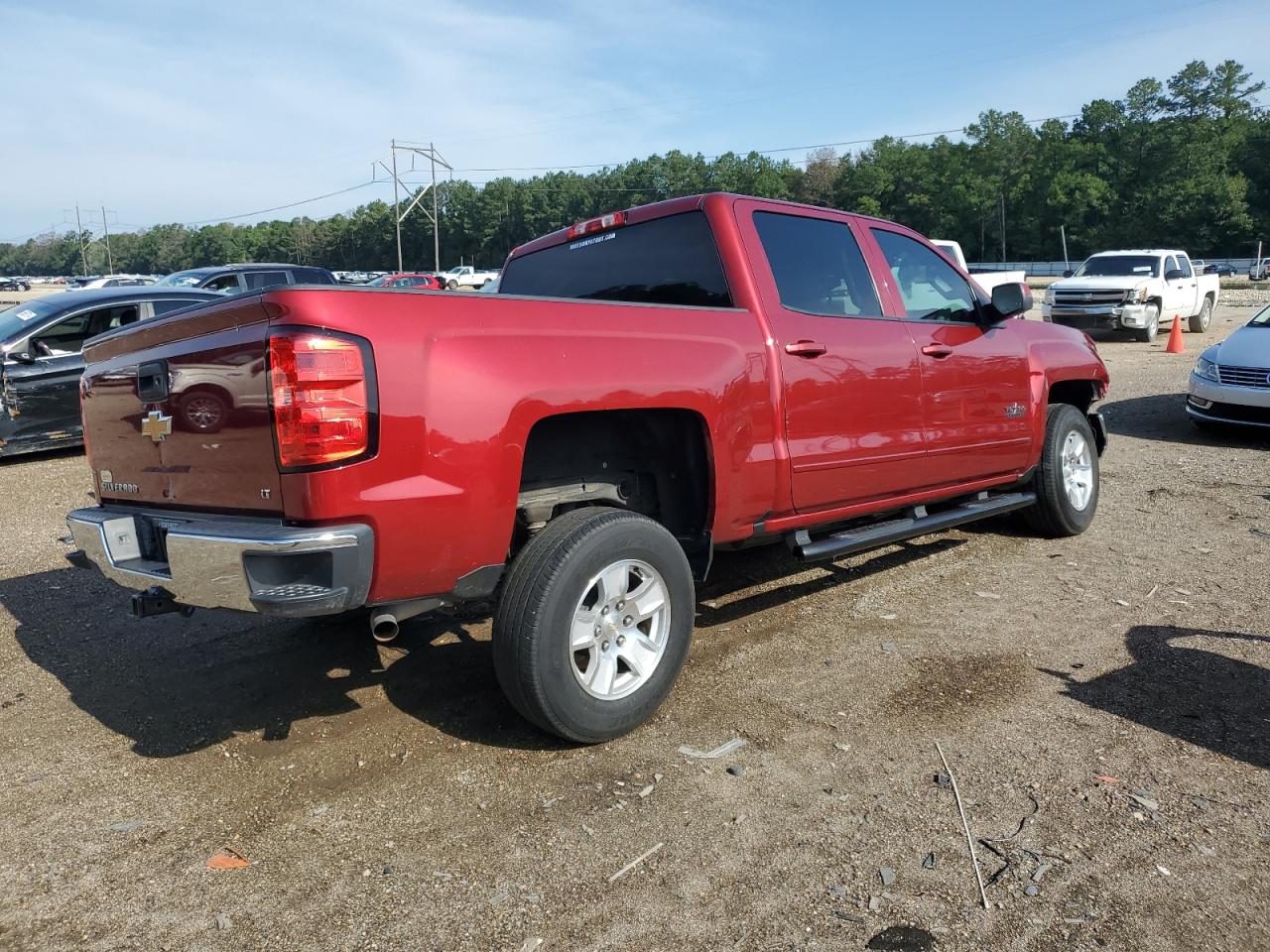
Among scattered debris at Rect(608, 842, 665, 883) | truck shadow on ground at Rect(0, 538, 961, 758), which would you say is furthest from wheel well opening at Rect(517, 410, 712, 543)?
scattered debris at Rect(608, 842, 665, 883)

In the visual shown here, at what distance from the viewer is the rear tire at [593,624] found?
3.04 metres

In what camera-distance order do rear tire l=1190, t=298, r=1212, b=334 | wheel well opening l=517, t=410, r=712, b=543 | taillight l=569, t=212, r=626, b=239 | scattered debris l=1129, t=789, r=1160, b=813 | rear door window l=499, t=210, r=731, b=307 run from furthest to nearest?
rear tire l=1190, t=298, r=1212, b=334 → taillight l=569, t=212, r=626, b=239 → rear door window l=499, t=210, r=731, b=307 → wheel well opening l=517, t=410, r=712, b=543 → scattered debris l=1129, t=789, r=1160, b=813

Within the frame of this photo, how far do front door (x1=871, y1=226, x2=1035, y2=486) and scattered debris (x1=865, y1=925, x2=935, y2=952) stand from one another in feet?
9.17

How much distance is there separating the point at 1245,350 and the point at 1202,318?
1413cm

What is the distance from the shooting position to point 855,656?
4.07 meters

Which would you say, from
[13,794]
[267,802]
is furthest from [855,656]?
[13,794]

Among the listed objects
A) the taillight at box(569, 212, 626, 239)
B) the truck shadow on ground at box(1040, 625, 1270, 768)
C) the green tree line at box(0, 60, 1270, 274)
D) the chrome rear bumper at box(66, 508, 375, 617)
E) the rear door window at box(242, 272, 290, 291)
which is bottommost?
the truck shadow on ground at box(1040, 625, 1270, 768)

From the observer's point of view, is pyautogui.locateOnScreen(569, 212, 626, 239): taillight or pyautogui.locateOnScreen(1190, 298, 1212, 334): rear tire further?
pyautogui.locateOnScreen(1190, 298, 1212, 334): rear tire

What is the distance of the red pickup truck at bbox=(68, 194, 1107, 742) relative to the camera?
269cm

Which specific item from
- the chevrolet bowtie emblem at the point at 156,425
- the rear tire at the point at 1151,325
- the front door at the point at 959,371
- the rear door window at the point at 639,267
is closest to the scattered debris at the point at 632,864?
the chevrolet bowtie emblem at the point at 156,425

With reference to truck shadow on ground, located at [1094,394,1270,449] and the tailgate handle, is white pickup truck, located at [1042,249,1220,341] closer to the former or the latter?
truck shadow on ground, located at [1094,394,1270,449]

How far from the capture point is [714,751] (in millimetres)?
3258

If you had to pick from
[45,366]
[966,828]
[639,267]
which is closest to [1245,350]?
[639,267]

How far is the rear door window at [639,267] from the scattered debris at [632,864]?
2244mm
